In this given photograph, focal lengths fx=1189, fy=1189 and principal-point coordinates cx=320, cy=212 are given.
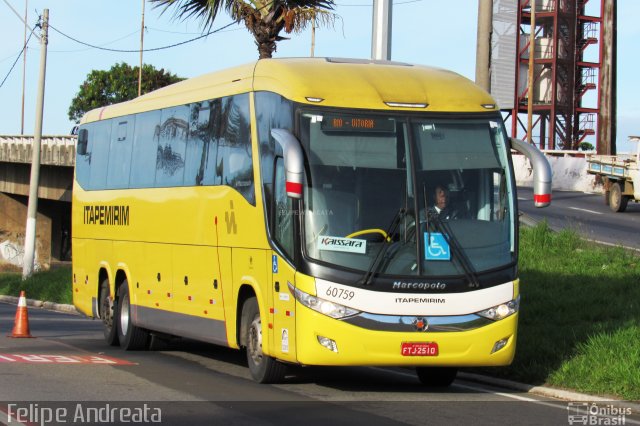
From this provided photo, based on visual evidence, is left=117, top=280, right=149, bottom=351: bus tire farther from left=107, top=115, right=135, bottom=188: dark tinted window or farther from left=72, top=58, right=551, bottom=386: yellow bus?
left=72, top=58, right=551, bottom=386: yellow bus

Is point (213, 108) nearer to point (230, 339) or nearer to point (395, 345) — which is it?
point (230, 339)

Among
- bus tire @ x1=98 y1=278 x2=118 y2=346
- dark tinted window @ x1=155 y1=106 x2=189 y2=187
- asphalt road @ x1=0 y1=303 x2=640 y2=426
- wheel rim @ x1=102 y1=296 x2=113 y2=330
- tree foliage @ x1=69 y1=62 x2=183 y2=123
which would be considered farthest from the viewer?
tree foliage @ x1=69 y1=62 x2=183 y2=123

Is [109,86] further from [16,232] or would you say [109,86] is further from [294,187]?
[294,187]

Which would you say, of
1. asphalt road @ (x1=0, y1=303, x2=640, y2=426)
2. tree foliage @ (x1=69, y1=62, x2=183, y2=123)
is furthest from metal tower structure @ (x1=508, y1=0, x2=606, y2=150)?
asphalt road @ (x1=0, y1=303, x2=640, y2=426)

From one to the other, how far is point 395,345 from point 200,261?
4127mm

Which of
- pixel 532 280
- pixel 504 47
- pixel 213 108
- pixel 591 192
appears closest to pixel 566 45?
pixel 504 47

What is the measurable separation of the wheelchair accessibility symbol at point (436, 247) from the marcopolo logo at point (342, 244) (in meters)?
0.65

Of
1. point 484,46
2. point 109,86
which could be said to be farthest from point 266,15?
point 109,86

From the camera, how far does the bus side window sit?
1247 cm

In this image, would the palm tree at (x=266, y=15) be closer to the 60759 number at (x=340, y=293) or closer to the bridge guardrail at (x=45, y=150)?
the 60759 number at (x=340, y=293)

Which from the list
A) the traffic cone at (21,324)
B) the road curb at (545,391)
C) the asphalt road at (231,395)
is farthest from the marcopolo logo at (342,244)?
the traffic cone at (21,324)

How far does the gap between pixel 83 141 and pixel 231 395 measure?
10591 mm

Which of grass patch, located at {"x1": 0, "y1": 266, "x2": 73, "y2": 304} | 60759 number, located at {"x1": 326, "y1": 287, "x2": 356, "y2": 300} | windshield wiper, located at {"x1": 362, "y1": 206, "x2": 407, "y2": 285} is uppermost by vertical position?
windshield wiper, located at {"x1": 362, "y1": 206, "x2": 407, "y2": 285}

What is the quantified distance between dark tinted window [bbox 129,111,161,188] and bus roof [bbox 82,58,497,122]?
3514mm
